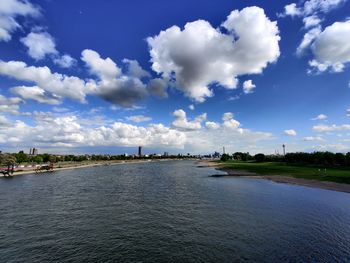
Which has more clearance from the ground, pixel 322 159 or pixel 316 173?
pixel 322 159

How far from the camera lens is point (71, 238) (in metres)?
26.5

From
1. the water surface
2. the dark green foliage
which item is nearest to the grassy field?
the dark green foliage

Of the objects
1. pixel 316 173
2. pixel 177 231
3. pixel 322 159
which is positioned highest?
pixel 322 159

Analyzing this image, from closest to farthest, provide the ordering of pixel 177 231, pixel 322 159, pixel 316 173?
pixel 177 231 < pixel 316 173 < pixel 322 159

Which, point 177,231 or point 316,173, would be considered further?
point 316,173

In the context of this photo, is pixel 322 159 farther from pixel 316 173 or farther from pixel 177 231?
pixel 177 231

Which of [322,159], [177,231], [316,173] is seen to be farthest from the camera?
[322,159]

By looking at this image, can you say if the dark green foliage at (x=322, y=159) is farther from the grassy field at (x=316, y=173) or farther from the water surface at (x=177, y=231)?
the water surface at (x=177, y=231)

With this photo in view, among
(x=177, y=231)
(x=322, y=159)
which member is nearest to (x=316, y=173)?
(x=322, y=159)

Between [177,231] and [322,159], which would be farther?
[322,159]

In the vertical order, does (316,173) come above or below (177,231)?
above

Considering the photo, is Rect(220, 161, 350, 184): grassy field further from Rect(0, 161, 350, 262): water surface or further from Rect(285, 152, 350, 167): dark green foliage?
Rect(0, 161, 350, 262): water surface

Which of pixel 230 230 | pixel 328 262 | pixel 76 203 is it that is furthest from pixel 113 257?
pixel 76 203

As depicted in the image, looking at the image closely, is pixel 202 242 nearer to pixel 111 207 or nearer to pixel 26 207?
pixel 111 207
